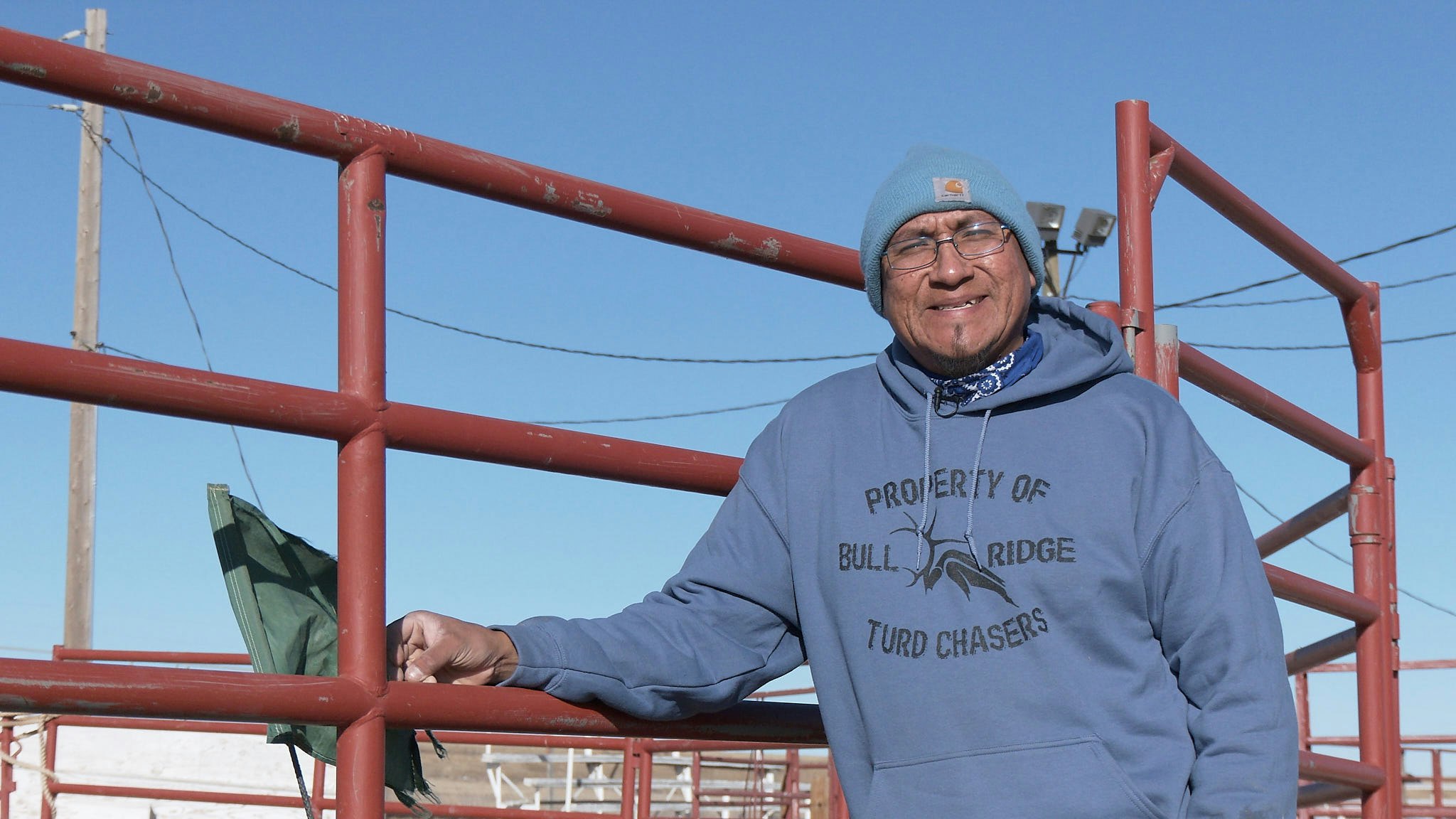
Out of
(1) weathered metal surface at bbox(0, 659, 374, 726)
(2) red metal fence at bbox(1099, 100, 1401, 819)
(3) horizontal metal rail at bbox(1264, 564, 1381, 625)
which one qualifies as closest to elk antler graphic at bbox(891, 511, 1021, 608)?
(1) weathered metal surface at bbox(0, 659, 374, 726)

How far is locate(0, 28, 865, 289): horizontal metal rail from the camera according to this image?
1537 millimetres

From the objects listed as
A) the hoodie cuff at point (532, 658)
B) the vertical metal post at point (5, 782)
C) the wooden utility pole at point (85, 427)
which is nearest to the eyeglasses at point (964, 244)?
the hoodie cuff at point (532, 658)

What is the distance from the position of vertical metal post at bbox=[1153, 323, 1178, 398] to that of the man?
1.82 ft

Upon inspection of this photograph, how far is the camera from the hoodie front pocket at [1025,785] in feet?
5.49

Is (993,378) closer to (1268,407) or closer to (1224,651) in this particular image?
(1224,651)

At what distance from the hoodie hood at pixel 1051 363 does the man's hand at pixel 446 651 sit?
64cm

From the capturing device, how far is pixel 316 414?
5.29ft

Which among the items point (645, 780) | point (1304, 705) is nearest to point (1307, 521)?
point (645, 780)

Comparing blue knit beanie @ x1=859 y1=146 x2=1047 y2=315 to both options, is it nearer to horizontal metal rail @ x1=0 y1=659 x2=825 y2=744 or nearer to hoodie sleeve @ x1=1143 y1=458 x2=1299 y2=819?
hoodie sleeve @ x1=1143 y1=458 x2=1299 y2=819

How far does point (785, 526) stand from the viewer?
2.03m

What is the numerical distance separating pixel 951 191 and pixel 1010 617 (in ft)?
1.96

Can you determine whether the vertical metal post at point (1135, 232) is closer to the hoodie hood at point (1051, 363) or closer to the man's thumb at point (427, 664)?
the hoodie hood at point (1051, 363)

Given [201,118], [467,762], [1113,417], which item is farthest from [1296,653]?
[467,762]

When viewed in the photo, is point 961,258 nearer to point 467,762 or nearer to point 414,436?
point 414,436
